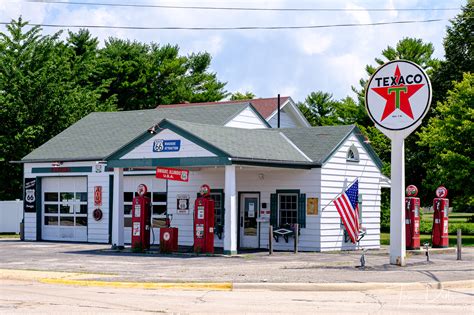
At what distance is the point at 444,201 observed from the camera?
31.2m

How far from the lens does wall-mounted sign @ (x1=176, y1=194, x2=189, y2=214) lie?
31.5 metres

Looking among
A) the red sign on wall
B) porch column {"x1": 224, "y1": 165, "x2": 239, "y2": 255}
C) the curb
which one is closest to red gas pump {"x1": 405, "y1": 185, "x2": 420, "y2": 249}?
porch column {"x1": 224, "y1": 165, "x2": 239, "y2": 255}

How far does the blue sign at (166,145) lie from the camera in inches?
1066

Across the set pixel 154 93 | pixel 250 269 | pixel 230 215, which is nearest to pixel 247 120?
pixel 230 215

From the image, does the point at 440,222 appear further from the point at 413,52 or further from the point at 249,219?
the point at 413,52

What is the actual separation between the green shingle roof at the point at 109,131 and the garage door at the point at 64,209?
3.68ft

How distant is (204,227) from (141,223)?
2.72 m

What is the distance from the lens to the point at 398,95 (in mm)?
22375

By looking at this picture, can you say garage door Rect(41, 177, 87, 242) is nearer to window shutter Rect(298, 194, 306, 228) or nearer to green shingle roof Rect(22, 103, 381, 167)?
green shingle roof Rect(22, 103, 381, 167)

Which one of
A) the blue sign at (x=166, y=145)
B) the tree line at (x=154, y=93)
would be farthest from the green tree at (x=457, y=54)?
the blue sign at (x=166, y=145)

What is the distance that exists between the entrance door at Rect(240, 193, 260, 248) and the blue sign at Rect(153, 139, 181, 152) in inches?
178

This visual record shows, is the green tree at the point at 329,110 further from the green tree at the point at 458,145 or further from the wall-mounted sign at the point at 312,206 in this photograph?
the wall-mounted sign at the point at 312,206

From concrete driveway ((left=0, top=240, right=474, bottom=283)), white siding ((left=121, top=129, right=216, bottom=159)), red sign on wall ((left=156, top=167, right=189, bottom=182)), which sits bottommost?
concrete driveway ((left=0, top=240, right=474, bottom=283))

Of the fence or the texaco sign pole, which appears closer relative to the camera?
the texaco sign pole
